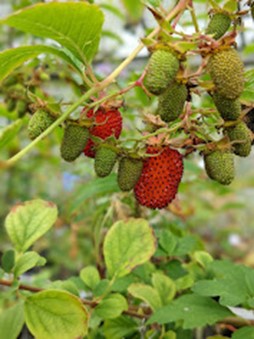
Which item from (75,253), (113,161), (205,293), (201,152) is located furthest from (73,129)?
(75,253)

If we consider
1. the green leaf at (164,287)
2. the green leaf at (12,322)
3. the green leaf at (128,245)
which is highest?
the green leaf at (12,322)

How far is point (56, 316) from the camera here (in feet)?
2.45

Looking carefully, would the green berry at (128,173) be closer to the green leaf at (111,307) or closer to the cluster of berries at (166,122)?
the cluster of berries at (166,122)

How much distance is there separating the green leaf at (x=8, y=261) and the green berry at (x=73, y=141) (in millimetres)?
163

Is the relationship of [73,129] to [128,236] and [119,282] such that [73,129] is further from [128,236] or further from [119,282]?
[119,282]

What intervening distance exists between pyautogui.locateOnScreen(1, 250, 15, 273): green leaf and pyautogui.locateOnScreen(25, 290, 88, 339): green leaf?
0.23 ft

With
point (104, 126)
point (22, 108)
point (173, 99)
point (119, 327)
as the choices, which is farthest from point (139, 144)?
point (22, 108)

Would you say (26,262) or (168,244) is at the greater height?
(26,262)

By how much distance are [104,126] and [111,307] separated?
0.25 m

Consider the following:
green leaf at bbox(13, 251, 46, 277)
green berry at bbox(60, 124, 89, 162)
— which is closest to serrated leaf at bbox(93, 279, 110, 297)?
green leaf at bbox(13, 251, 46, 277)

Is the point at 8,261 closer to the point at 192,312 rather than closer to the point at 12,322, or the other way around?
the point at 12,322

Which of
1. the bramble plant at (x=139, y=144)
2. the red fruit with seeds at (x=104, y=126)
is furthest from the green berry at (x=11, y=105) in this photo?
the red fruit with seeds at (x=104, y=126)

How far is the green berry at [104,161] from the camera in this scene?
756 mm

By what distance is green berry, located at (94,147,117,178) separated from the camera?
0.76m
